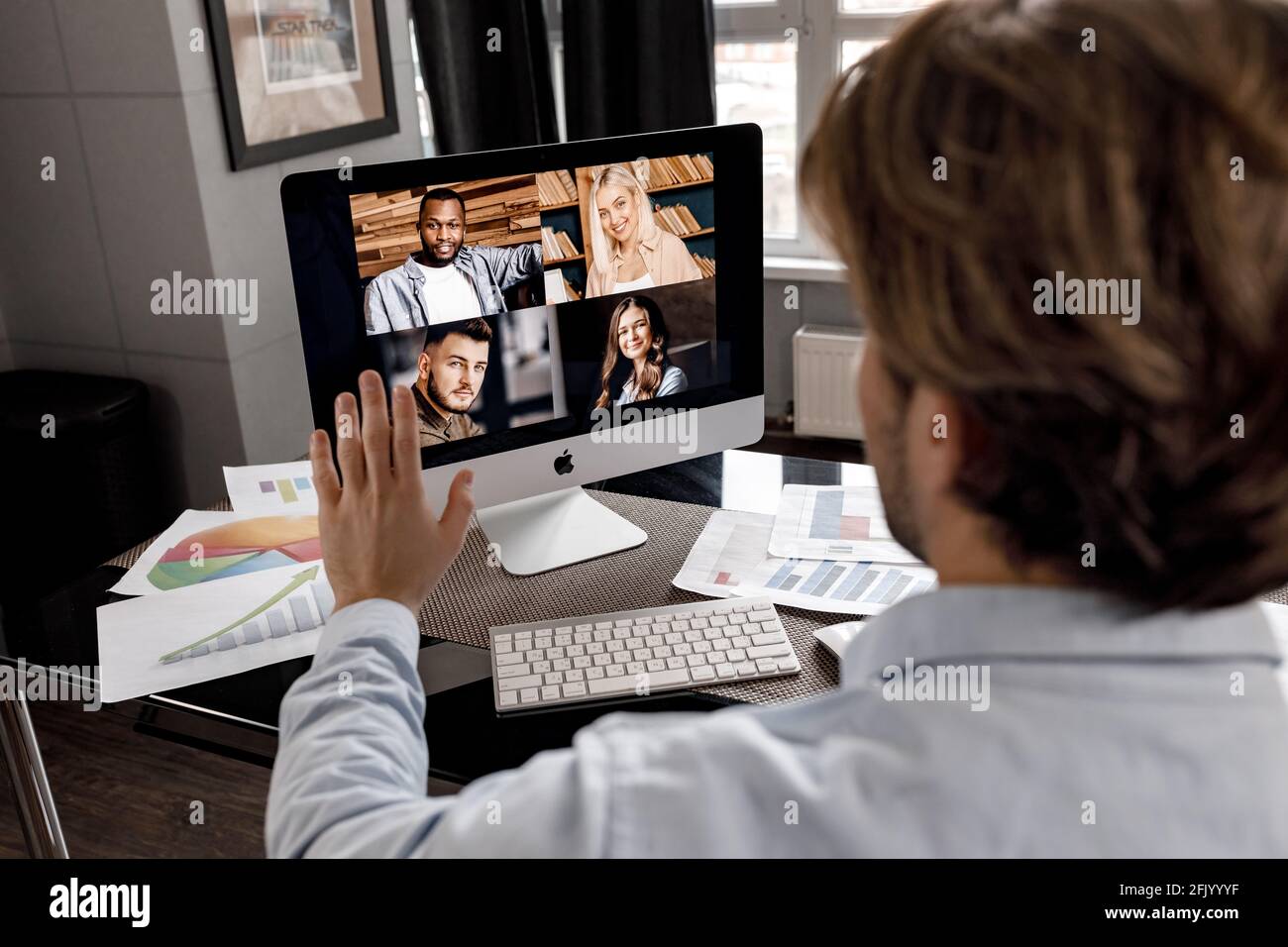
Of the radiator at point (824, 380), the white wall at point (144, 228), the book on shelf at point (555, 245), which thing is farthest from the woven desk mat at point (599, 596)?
the radiator at point (824, 380)

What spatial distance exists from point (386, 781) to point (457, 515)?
332 mm

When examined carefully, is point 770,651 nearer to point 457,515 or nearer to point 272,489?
point 457,515

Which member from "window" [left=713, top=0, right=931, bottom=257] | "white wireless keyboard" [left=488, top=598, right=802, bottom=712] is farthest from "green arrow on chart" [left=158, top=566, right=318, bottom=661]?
"window" [left=713, top=0, right=931, bottom=257]

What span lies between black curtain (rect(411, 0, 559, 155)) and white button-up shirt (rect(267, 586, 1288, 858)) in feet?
9.70

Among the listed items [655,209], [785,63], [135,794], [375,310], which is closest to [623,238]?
[655,209]

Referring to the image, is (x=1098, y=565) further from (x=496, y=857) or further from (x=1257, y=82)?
(x=496, y=857)

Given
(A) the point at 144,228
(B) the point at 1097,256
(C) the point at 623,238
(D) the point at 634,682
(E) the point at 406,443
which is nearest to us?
(B) the point at 1097,256

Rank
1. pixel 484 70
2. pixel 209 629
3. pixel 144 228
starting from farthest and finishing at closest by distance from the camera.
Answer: pixel 484 70 → pixel 144 228 → pixel 209 629

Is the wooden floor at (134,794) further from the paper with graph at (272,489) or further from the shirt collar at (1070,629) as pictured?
the shirt collar at (1070,629)

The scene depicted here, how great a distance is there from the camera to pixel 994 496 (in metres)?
0.57

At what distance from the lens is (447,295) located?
1.22 meters

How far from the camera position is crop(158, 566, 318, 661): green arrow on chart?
1.16m

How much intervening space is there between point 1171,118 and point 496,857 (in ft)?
1.54

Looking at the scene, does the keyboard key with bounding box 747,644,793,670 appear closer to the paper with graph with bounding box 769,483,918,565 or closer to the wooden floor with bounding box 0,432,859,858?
the paper with graph with bounding box 769,483,918,565
